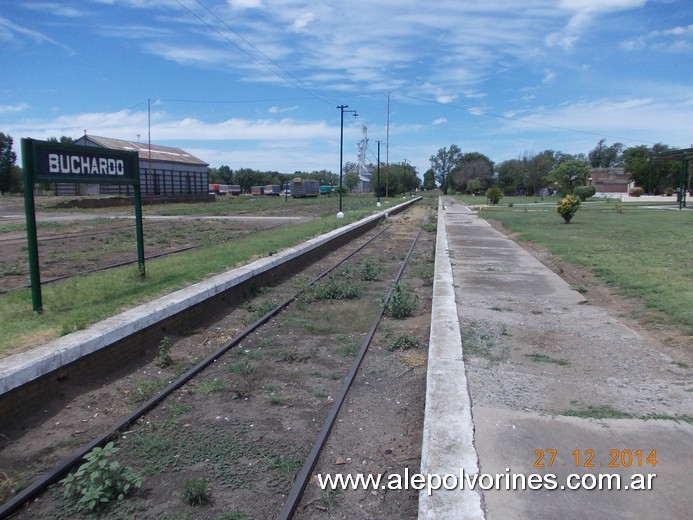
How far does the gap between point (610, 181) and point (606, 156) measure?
147ft

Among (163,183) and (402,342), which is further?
(163,183)

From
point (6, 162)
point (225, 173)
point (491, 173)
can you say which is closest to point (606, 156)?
point (491, 173)

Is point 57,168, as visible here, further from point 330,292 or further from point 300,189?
point 300,189

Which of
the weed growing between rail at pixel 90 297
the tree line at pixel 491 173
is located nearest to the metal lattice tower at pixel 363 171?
the tree line at pixel 491 173

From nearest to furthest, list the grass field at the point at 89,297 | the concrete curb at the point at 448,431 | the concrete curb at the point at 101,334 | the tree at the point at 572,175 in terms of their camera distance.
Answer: the concrete curb at the point at 448,431
the concrete curb at the point at 101,334
the grass field at the point at 89,297
the tree at the point at 572,175

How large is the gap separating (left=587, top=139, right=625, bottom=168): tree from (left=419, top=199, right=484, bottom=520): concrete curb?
543ft

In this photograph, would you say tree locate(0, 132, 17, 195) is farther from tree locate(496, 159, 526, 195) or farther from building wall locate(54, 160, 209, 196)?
tree locate(496, 159, 526, 195)

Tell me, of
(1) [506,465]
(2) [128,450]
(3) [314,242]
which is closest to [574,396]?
(1) [506,465]

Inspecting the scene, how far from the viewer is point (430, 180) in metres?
188

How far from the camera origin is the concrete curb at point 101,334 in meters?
4.71

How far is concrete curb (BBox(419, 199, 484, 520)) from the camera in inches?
124

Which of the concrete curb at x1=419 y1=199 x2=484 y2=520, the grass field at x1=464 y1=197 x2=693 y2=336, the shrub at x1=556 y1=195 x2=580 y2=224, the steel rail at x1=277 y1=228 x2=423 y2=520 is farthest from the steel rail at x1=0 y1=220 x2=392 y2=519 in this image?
the shrub at x1=556 y1=195 x2=580 y2=224

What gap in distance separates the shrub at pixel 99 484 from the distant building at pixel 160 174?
50.4m

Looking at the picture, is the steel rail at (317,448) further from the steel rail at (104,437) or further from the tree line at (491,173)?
the tree line at (491,173)
